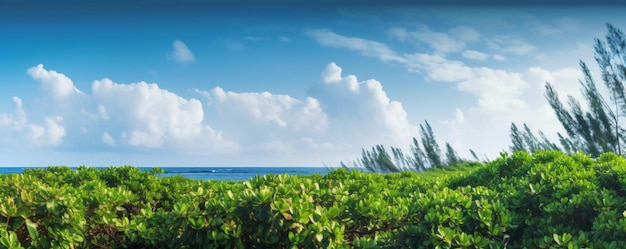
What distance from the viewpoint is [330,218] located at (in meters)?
3.23

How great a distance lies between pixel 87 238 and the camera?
12.2 feet

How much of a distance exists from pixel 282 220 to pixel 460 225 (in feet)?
3.58

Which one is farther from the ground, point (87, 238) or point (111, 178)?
point (111, 178)

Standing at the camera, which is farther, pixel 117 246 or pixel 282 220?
pixel 117 246

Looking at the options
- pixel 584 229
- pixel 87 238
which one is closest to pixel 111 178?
pixel 87 238

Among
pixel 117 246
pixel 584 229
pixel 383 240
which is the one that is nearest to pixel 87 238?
pixel 117 246

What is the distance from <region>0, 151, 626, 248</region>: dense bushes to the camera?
3.01m

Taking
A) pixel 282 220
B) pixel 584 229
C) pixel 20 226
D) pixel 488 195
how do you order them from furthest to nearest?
pixel 488 195
pixel 584 229
pixel 20 226
pixel 282 220

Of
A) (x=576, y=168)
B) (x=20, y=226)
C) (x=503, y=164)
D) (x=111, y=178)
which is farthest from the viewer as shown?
(x=111, y=178)

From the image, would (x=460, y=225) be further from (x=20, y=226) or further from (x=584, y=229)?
(x=20, y=226)

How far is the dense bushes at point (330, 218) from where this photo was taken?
3.01m

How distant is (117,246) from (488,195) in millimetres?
2613

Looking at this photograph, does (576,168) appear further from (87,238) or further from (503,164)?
(87,238)

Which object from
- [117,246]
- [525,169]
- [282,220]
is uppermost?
[525,169]
